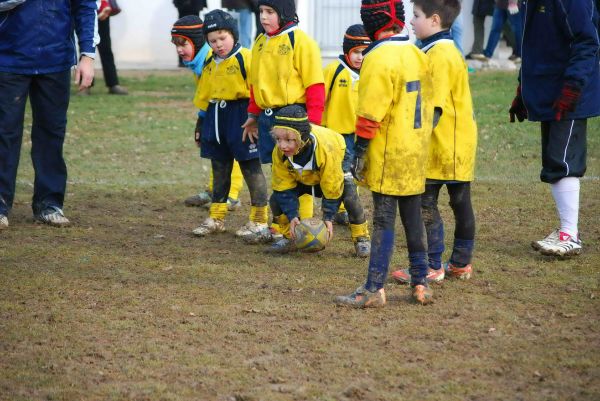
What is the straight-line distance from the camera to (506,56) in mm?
21000

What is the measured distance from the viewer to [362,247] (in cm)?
732

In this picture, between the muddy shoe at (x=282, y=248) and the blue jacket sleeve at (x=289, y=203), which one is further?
the muddy shoe at (x=282, y=248)

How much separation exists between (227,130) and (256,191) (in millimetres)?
523

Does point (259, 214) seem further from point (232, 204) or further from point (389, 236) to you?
point (389, 236)

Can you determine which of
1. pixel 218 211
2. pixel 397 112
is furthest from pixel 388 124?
pixel 218 211

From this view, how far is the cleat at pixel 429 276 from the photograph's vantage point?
6527 millimetres

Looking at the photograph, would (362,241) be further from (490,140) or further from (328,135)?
(490,140)

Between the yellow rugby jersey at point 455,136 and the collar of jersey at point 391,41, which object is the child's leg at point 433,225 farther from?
the collar of jersey at point 391,41

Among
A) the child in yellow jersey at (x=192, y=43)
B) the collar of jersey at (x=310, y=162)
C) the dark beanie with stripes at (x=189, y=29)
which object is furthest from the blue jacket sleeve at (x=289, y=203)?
the dark beanie with stripes at (x=189, y=29)

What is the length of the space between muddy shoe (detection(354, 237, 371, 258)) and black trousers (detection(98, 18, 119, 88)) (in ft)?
31.0

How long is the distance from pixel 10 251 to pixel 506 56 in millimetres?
15341

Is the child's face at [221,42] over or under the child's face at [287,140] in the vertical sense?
over

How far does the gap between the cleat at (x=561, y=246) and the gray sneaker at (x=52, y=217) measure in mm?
3783

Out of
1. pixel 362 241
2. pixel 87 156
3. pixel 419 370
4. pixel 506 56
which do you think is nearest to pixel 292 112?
pixel 362 241
